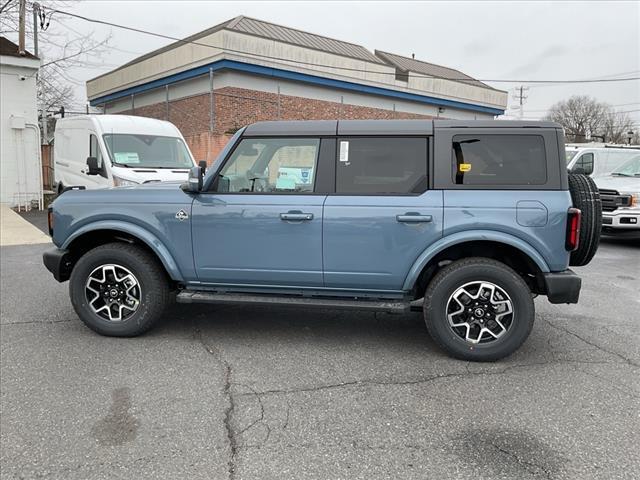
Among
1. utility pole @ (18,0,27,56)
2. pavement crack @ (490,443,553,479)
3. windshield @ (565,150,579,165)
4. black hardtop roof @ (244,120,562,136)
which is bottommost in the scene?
pavement crack @ (490,443,553,479)

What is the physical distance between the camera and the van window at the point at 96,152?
412 inches

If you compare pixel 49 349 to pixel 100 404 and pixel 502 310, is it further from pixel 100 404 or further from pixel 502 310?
pixel 502 310

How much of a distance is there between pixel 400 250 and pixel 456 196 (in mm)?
608

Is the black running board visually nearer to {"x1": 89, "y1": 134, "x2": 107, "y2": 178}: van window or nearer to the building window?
{"x1": 89, "y1": 134, "x2": 107, "y2": 178}: van window

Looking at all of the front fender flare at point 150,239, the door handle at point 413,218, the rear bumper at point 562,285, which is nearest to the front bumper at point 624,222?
the rear bumper at point 562,285

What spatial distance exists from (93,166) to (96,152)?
102 centimetres

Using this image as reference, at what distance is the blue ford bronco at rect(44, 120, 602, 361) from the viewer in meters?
3.97

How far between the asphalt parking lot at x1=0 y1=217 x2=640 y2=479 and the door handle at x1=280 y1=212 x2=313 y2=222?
3.63ft

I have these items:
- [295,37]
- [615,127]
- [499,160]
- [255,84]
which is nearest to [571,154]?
[499,160]

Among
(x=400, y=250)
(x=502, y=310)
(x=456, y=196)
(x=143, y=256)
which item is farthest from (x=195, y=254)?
(x=502, y=310)

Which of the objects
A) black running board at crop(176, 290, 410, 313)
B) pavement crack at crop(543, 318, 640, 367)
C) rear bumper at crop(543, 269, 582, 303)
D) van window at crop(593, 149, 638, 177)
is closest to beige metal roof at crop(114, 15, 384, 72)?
van window at crop(593, 149, 638, 177)

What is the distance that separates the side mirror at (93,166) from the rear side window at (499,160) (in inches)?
322

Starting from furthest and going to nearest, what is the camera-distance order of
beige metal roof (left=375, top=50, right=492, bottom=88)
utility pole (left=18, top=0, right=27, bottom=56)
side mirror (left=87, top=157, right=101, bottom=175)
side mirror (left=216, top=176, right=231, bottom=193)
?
beige metal roof (left=375, top=50, right=492, bottom=88) → utility pole (left=18, top=0, right=27, bottom=56) → side mirror (left=87, top=157, right=101, bottom=175) → side mirror (left=216, top=176, right=231, bottom=193)

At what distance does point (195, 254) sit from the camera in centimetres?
438
